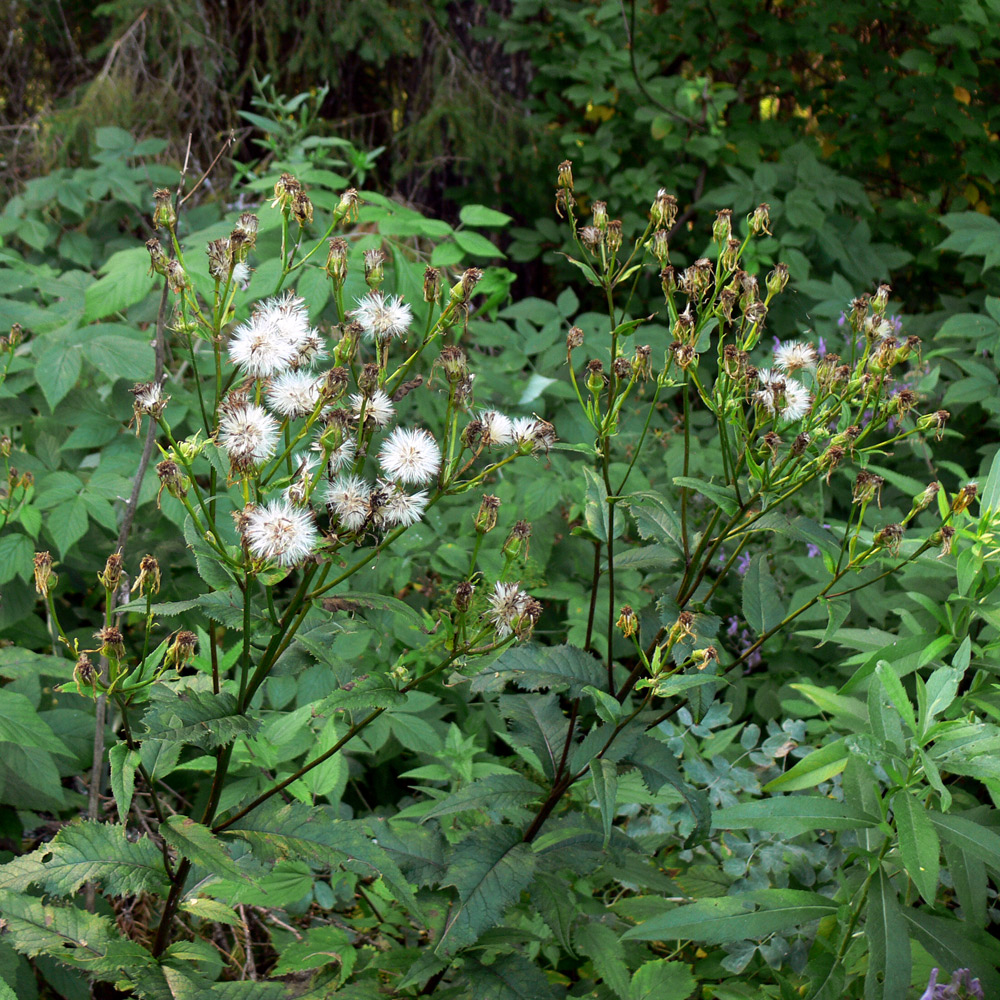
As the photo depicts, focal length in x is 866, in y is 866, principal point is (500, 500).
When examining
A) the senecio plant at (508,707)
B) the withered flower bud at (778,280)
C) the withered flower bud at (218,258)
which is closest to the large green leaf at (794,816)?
the senecio plant at (508,707)

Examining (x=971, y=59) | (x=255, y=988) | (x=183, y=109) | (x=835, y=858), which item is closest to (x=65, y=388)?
(x=255, y=988)

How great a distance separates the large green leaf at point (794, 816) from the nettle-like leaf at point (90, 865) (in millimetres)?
858

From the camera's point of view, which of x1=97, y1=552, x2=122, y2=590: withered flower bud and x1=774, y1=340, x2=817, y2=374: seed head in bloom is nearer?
x1=97, y1=552, x2=122, y2=590: withered flower bud

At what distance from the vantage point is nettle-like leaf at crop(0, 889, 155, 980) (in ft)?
3.87

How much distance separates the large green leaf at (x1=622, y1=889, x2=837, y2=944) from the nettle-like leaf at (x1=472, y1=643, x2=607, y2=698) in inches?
16.0

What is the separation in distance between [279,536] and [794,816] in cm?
90

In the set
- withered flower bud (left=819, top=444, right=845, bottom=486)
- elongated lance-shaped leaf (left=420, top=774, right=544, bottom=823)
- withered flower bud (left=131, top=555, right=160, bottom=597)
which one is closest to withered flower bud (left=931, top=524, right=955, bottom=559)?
withered flower bud (left=819, top=444, right=845, bottom=486)

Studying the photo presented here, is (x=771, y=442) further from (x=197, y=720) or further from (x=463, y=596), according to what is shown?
(x=197, y=720)

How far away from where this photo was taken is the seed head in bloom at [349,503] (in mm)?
1069

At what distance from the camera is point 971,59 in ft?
13.6

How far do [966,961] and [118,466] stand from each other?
1.97m

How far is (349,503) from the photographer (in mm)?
1068

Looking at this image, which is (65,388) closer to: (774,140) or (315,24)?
(315,24)

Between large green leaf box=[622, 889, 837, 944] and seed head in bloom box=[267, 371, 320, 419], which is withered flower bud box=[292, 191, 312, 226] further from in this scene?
large green leaf box=[622, 889, 837, 944]
